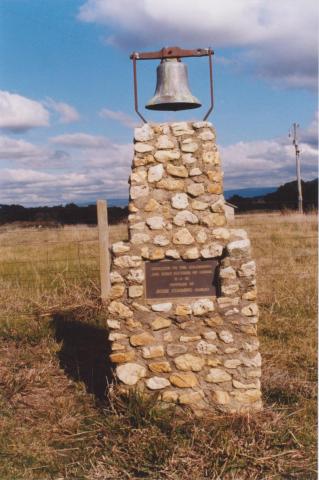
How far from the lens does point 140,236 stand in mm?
4801

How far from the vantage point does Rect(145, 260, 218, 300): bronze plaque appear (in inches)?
190

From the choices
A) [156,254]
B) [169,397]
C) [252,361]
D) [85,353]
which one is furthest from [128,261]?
[85,353]

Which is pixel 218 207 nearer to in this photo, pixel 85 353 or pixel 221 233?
pixel 221 233

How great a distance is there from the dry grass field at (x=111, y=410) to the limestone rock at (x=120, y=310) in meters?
0.69

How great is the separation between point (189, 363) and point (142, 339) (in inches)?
18.2

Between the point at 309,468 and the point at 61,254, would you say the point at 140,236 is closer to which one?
the point at 309,468

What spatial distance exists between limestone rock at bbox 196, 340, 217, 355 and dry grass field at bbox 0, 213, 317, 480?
0.54 metres

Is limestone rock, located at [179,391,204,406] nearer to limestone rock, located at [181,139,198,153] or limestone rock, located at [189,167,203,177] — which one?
limestone rock, located at [189,167,203,177]

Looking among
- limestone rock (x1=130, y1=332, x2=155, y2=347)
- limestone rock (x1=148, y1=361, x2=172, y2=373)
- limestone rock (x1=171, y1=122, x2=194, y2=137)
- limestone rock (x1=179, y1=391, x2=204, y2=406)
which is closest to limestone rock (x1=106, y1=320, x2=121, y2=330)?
limestone rock (x1=130, y1=332, x2=155, y2=347)

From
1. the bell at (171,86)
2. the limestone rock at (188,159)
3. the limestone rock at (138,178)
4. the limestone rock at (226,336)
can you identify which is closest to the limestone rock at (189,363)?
the limestone rock at (226,336)

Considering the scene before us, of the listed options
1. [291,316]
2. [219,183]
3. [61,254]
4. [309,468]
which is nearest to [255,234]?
[61,254]

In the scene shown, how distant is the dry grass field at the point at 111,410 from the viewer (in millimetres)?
4051

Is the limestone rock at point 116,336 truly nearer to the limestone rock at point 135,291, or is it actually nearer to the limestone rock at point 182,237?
the limestone rock at point 135,291

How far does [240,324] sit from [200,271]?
0.58 metres
